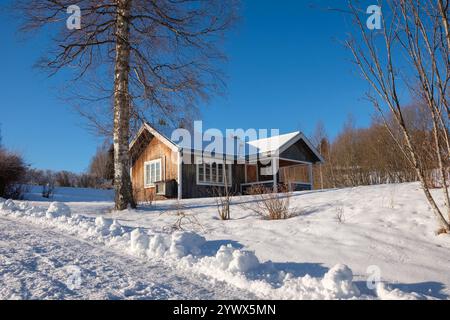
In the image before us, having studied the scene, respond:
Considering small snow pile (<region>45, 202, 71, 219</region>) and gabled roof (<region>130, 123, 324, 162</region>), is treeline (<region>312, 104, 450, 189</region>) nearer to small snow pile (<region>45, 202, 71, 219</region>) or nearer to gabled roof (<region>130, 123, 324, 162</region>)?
gabled roof (<region>130, 123, 324, 162</region>)

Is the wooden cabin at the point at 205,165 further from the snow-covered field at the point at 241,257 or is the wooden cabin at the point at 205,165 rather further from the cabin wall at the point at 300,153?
the snow-covered field at the point at 241,257

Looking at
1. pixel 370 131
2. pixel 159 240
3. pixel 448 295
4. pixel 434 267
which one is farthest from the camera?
pixel 370 131

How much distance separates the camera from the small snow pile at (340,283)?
325 centimetres

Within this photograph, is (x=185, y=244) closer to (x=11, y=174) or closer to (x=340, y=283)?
(x=340, y=283)

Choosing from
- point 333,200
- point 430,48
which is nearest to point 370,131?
point 333,200

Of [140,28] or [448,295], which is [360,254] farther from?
[140,28]

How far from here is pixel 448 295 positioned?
346 cm

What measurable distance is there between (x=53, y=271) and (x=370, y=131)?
30.3 meters

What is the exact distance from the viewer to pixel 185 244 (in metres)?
4.93

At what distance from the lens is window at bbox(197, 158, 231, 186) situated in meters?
18.2

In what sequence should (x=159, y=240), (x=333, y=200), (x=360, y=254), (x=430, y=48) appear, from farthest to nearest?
1. (x=333, y=200)
2. (x=430, y=48)
3. (x=159, y=240)
4. (x=360, y=254)

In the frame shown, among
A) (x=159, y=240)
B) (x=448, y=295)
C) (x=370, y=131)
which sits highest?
(x=370, y=131)

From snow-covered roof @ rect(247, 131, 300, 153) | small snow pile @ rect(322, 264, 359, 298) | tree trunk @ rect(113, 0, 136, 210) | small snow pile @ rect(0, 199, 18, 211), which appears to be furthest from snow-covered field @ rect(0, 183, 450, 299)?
snow-covered roof @ rect(247, 131, 300, 153)
